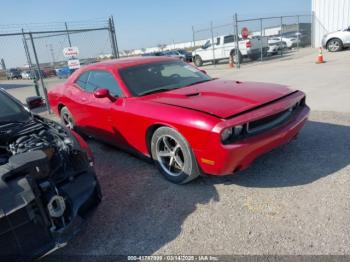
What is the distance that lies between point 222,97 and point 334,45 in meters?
17.2

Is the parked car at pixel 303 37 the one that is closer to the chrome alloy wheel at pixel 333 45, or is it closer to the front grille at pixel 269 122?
the chrome alloy wheel at pixel 333 45

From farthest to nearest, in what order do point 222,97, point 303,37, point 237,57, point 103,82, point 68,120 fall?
point 303,37
point 237,57
point 68,120
point 103,82
point 222,97

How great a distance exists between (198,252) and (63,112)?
4.24m

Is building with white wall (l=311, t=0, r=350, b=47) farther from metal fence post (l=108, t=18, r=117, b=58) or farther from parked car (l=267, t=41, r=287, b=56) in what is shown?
metal fence post (l=108, t=18, r=117, b=58)

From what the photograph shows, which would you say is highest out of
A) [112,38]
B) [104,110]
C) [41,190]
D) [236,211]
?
[112,38]

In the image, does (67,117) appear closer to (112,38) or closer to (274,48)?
(112,38)

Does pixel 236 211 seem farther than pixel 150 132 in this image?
No

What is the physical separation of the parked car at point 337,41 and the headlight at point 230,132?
17337 millimetres

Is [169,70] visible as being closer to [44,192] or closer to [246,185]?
[246,185]

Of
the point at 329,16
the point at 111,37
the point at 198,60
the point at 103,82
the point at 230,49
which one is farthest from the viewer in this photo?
the point at 198,60

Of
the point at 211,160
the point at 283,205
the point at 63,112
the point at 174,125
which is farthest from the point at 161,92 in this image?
the point at 63,112

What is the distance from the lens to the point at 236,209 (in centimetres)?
296

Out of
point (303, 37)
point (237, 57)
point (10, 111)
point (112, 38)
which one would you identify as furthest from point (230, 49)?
point (10, 111)

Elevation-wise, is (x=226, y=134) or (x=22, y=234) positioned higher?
(x=226, y=134)
